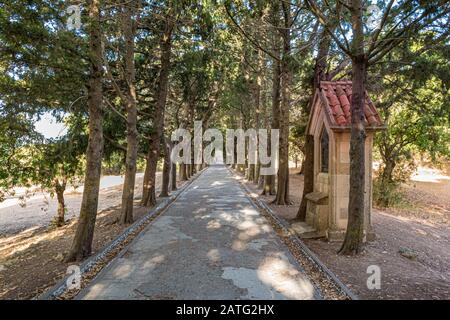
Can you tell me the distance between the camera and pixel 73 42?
6797 millimetres

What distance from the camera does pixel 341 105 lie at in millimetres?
9078

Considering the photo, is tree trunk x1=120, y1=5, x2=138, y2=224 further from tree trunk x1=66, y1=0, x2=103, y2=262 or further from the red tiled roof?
the red tiled roof

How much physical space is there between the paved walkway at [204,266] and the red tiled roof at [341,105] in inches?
142

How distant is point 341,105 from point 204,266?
582 centimetres

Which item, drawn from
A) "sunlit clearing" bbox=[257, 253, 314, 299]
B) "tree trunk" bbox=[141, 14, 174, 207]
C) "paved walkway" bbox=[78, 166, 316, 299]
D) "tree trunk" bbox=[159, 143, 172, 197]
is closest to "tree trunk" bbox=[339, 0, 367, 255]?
"paved walkway" bbox=[78, 166, 316, 299]

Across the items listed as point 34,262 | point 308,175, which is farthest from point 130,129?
point 308,175

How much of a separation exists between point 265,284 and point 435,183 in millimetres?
33719

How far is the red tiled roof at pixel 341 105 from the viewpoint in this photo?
8320 mm

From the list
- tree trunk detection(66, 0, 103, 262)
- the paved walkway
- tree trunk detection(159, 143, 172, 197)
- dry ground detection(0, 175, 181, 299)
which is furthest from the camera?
tree trunk detection(159, 143, 172, 197)

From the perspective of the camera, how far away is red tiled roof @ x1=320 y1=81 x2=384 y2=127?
8.32 metres

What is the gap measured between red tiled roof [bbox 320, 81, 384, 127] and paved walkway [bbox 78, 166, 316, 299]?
3.61 meters

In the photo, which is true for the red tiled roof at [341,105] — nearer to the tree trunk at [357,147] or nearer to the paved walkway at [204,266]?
the tree trunk at [357,147]

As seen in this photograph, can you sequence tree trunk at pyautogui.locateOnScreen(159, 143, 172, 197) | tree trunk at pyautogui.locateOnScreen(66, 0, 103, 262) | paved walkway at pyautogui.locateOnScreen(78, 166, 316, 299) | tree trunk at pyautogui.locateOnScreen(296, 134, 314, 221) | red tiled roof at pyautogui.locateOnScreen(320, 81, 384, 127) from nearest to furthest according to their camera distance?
paved walkway at pyautogui.locateOnScreen(78, 166, 316, 299) < tree trunk at pyautogui.locateOnScreen(66, 0, 103, 262) < red tiled roof at pyautogui.locateOnScreen(320, 81, 384, 127) < tree trunk at pyautogui.locateOnScreen(296, 134, 314, 221) < tree trunk at pyautogui.locateOnScreen(159, 143, 172, 197)
